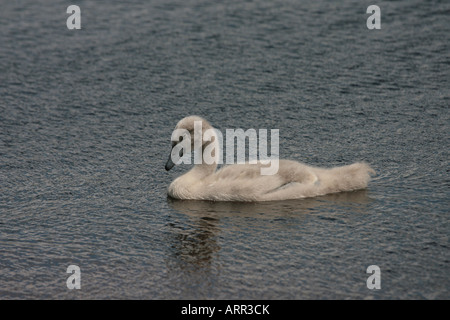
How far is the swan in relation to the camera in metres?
9.59

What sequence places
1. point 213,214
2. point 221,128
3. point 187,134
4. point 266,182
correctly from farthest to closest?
point 221,128
point 187,134
point 266,182
point 213,214

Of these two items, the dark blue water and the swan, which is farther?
the swan

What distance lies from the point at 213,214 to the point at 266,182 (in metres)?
0.84

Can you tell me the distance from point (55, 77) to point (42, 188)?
4345mm

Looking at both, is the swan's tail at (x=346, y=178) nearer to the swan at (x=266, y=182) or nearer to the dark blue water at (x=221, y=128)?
the swan at (x=266, y=182)

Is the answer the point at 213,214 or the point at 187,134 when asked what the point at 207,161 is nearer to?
the point at 187,134

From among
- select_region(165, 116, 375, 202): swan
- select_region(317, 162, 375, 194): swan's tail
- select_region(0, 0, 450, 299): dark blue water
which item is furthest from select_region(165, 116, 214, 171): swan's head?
select_region(317, 162, 375, 194): swan's tail

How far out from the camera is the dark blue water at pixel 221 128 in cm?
775

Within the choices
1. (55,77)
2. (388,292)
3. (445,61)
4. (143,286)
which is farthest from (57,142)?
(445,61)

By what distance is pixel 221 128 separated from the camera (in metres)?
11.6

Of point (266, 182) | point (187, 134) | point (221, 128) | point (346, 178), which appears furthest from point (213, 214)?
point (221, 128)

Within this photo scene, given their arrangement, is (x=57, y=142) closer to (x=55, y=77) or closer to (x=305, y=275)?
(x=55, y=77)

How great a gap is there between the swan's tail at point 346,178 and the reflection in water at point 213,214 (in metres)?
0.11

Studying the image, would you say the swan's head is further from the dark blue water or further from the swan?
the dark blue water
